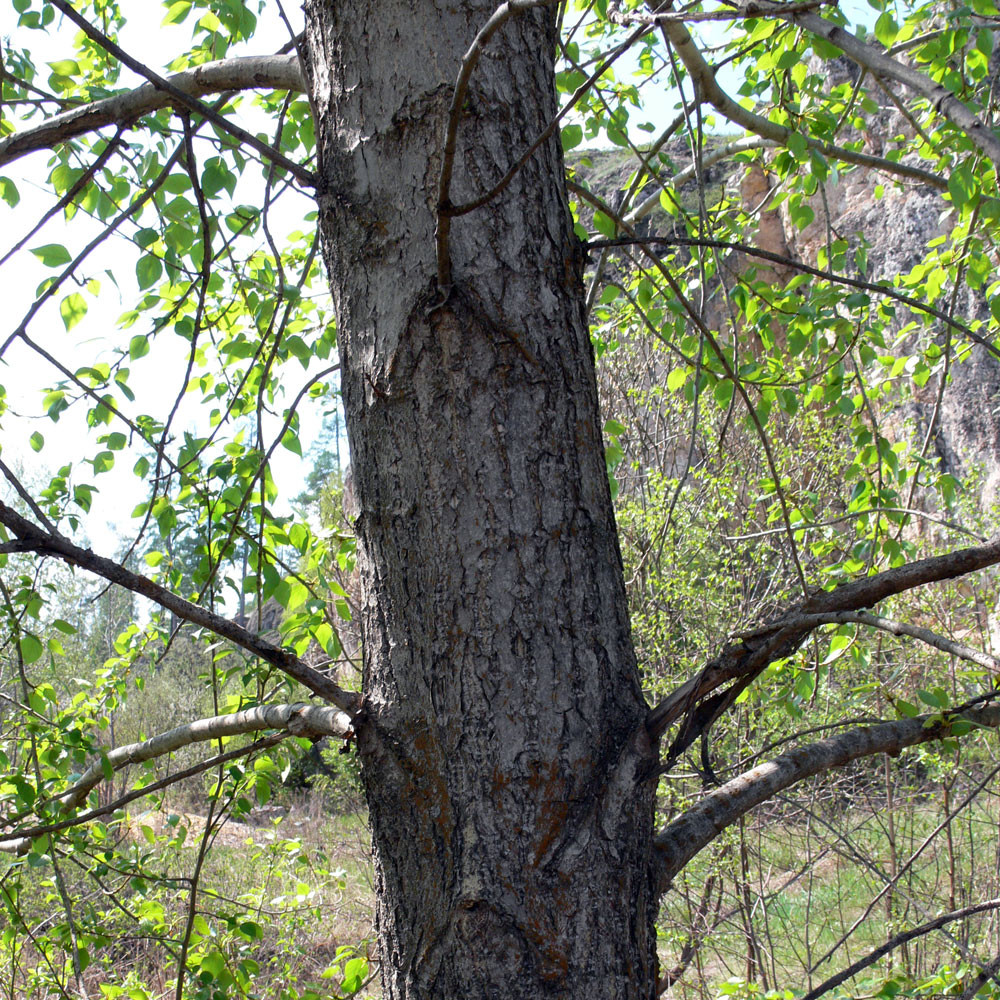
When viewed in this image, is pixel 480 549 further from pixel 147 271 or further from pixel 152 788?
pixel 147 271

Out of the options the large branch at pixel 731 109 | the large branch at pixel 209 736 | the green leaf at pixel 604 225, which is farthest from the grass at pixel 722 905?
the large branch at pixel 731 109

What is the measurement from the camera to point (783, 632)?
0.88 m

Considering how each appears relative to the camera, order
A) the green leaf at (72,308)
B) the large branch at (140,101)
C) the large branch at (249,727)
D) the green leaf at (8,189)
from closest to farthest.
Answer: the large branch at (249,727) → the large branch at (140,101) → the green leaf at (72,308) → the green leaf at (8,189)

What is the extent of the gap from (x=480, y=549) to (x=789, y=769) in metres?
0.55

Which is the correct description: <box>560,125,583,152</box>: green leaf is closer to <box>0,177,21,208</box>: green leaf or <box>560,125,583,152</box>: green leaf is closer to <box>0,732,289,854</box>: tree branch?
<box>0,177,21,208</box>: green leaf

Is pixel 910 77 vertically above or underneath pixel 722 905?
above

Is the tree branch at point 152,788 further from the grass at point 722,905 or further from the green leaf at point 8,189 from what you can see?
the green leaf at point 8,189

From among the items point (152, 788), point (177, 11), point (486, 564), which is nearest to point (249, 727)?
point (152, 788)

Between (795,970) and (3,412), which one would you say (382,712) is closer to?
(3,412)

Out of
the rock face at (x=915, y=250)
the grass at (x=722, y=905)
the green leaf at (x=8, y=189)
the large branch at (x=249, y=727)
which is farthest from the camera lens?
the rock face at (x=915, y=250)

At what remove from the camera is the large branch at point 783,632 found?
87cm

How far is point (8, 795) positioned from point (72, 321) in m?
1.09

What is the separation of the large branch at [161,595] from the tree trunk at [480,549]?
6 centimetres

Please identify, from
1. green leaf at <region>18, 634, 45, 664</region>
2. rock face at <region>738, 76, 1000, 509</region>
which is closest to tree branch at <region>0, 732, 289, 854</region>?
green leaf at <region>18, 634, 45, 664</region>
